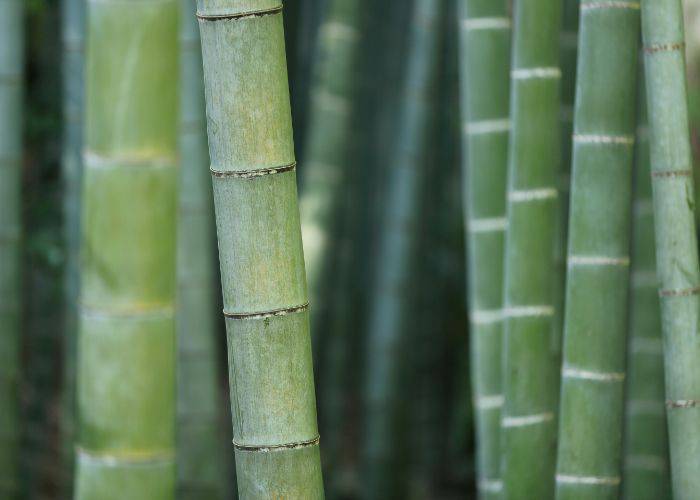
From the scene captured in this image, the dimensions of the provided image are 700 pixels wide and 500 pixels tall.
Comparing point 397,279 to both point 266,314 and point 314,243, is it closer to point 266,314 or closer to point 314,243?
point 314,243

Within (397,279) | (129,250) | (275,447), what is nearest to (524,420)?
(275,447)

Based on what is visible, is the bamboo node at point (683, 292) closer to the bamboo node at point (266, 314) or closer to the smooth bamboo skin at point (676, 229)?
the smooth bamboo skin at point (676, 229)

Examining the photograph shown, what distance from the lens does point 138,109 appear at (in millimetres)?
978

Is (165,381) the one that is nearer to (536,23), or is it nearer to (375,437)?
(536,23)

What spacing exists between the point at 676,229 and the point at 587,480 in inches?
13.4

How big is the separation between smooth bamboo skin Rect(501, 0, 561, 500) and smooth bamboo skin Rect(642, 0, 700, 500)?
0.19 metres

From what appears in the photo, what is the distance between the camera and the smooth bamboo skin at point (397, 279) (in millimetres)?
2596

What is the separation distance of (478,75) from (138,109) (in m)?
0.65

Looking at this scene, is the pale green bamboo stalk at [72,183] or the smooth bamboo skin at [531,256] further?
the pale green bamboo stalk at [72,183]

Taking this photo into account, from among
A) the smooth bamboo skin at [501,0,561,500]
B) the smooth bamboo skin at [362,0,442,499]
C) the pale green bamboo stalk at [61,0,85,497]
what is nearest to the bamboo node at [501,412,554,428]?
the smooth bamboo skin at [501,0,561,500]

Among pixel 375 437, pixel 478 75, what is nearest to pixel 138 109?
pixel 478 75

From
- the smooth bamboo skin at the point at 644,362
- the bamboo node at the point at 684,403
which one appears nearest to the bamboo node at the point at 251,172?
the bamboo node at the point at 684,403

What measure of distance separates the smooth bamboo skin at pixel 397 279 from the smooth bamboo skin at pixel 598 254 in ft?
4.55

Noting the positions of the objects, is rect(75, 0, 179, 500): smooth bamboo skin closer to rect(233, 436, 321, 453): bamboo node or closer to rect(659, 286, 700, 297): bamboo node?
rect(233, 436, 321, 453): bamboo node
